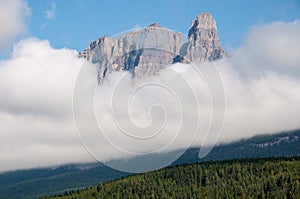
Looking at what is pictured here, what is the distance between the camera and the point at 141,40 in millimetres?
60781

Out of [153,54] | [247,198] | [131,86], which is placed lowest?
[247,198]

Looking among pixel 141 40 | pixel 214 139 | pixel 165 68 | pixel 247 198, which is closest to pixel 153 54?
pixel 141 40

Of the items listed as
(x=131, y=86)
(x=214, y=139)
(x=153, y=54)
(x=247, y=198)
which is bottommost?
(x=247, y=198)

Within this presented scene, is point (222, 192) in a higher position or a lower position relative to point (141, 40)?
lower

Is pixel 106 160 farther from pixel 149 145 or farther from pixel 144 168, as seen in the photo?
pixel 149 145

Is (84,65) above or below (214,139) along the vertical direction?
above

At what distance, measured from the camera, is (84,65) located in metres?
44.4

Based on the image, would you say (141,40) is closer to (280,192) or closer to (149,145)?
(149,145)

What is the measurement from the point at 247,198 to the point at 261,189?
51.2 ft

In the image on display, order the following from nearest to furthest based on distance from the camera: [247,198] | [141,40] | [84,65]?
[84,65], [141,40], [247,198]

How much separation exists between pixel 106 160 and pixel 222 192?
157 m

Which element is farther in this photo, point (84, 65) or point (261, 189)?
point (261, 189)

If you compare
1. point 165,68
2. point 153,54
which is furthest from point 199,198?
point 165,68

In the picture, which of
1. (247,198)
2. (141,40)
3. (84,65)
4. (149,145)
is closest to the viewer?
(84,65)
